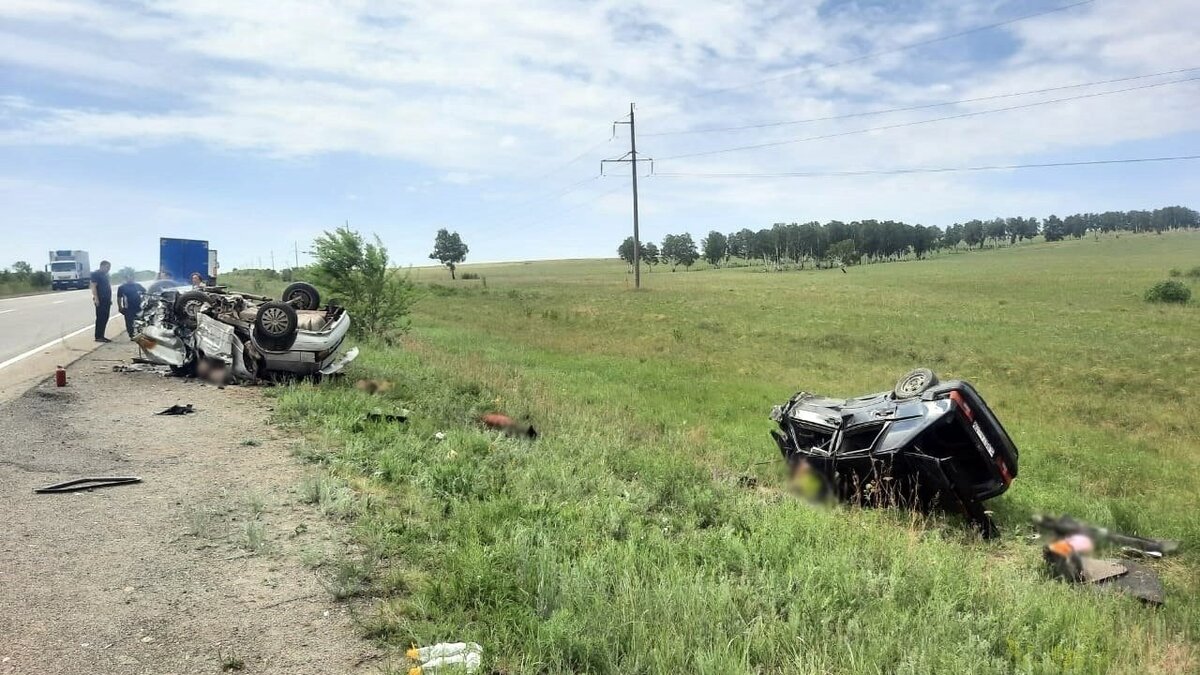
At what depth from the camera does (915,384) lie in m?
6.70

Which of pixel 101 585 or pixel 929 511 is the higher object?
pixel 101 585

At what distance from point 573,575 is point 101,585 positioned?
2.50 m

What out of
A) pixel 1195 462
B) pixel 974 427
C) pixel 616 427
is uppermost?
pixel 974 427

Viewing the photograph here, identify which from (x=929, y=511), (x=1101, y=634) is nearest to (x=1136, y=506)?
(x=929, y=511)

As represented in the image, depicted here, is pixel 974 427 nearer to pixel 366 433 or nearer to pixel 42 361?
pixel 366 433

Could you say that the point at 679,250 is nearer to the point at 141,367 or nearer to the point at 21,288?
the point at 21,288

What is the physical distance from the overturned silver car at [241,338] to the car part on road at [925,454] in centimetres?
758

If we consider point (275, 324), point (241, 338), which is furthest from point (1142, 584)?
point (241, 338)

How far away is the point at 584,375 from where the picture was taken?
15062 millimetres

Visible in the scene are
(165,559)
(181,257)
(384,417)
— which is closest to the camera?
(165,559)

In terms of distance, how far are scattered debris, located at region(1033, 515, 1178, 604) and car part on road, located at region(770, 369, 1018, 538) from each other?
0.55 m

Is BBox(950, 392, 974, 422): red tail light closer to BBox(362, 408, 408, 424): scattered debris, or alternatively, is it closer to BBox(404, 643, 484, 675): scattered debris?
BBox(404, 643, 484, 675): scattered debris

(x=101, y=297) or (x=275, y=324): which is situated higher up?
(x=101, y=297)

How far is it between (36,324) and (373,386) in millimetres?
15167
